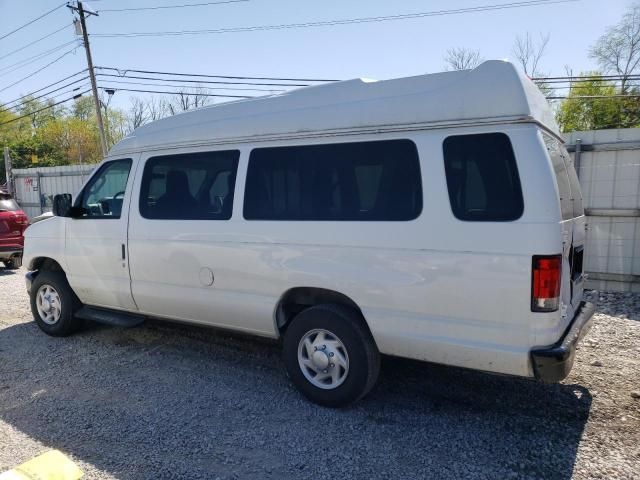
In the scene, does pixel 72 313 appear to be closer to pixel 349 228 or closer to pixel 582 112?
pixel 349 228

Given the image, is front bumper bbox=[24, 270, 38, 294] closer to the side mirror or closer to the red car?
the side mirror

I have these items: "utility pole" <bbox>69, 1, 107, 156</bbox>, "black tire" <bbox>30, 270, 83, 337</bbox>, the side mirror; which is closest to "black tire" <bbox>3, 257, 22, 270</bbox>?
"black tire" <bbox>30, 270, 83, 337</bbox>

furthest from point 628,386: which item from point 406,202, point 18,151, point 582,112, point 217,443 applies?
point 18,151

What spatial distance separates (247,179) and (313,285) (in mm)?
1132

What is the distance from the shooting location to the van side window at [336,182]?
11.2 ft

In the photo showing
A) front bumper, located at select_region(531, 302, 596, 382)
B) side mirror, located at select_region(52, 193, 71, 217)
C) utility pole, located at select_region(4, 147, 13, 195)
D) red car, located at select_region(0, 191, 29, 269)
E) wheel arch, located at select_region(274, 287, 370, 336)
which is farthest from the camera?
utility pole, located at select_region(4, 147, 13, 195)

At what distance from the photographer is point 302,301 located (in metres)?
3.94

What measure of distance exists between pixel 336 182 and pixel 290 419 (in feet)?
6.16

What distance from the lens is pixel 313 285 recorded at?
3.71m

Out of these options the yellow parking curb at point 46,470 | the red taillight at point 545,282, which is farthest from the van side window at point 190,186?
the red taillight at point 545,282

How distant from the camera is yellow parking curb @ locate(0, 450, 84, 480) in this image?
2.80 m

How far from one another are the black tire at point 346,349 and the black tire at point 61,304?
3.15 meters

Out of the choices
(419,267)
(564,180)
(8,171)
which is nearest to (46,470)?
(419,267)

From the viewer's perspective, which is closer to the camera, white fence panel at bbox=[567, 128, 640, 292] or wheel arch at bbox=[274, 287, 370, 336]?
wheel arch at bbox=[274, 287, 370, 336]
